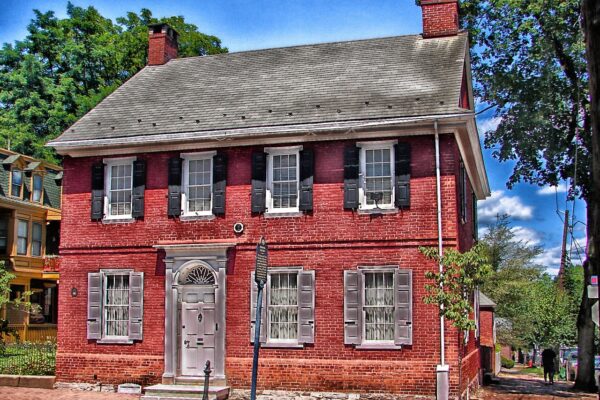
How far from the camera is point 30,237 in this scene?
37.5m

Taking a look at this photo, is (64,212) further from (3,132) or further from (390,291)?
(3,132)

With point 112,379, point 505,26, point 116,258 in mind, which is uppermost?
point 505,26

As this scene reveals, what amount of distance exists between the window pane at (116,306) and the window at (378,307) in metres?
6.13

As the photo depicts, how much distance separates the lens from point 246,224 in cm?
1994

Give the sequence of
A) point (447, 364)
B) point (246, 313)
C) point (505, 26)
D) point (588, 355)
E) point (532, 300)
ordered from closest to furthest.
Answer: point (447, 364) < point (246, 313) < point (588, 355) < point (505, 26) < point (532, 300)

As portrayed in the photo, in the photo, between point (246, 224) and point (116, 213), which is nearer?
point (246, 224)

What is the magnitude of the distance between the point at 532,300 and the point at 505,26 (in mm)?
31504

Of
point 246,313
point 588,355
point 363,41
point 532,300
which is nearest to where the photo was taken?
point 246,313

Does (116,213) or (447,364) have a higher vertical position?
(116,213)

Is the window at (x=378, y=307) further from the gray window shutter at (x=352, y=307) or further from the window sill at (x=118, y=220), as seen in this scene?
the window sill at (x=118, y=220)

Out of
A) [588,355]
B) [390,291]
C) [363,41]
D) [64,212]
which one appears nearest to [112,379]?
[64,212]

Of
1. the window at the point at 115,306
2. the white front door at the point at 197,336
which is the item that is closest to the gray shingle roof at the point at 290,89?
the window at the point at 115,306

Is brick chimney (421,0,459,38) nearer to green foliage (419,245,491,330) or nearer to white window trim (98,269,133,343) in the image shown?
green foliage (419,245,491,330)

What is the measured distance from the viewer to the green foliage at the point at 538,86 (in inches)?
1066
